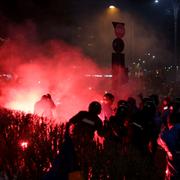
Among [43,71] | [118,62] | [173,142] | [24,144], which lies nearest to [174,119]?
[173,142]

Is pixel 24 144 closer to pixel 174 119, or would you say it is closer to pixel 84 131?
pixel 84 131

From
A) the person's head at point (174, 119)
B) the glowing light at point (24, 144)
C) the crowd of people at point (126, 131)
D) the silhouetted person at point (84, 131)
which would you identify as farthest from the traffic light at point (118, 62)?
the silhouetted person at point (84, 131)

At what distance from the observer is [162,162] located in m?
10.3

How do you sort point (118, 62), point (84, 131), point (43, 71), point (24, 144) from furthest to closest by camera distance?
point (43, 71)
point (118, 62)
point (24, 144)
point (84, 131)

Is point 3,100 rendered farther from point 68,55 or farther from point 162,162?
point 162,162

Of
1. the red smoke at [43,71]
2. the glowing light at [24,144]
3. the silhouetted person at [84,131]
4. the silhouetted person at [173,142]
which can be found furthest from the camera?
the red smoke at [43,71]

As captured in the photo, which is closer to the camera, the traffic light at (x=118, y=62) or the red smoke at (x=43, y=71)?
the traffic light at (x=118, y=62)

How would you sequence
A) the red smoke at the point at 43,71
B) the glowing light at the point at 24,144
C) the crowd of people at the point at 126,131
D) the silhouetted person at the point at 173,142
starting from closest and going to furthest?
the crowd of people at the point at 126,131
the silhouetted person at the point at 173,142
the glowing light at the point at 24,144
the red smoke at the point at 43,71

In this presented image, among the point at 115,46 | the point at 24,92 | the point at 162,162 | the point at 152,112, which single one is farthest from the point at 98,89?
the point at 152,112

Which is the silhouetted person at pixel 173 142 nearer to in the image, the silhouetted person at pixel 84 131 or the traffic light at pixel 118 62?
the silhouetted person at pixel 84 131

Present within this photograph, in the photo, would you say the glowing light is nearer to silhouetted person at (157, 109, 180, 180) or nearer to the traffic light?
silhouetted person at (157, 109, 180, 180)

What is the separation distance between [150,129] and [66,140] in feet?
10.5

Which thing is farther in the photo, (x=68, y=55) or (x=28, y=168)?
(x=68, y=55)

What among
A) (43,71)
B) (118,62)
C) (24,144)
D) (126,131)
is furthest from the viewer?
(43,71)
